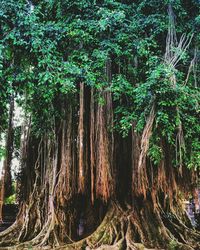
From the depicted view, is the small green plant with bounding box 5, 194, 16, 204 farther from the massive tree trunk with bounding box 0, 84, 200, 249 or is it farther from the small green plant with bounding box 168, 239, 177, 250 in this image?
the small green plant with bounding box 168, 239, 177, 250

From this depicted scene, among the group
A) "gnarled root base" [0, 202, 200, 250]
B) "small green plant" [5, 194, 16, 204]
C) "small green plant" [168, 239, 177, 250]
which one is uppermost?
"small green plant" [5, 194, 16, 204]

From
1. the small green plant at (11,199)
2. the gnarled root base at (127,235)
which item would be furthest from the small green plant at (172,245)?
the small green plant at (11,199)

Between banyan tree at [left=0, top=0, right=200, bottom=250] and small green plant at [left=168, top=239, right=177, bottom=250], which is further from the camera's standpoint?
small green plant at [left=168, top=239, right=177, bottom=250]

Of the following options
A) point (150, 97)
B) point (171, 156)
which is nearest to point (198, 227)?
point (171, 156)

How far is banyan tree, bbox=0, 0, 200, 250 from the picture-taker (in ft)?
11.7

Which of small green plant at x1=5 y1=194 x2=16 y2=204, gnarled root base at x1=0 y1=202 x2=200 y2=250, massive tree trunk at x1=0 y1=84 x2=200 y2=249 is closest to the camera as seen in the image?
gnarled root base at x1=0 y1=202 x2=200 y2=250

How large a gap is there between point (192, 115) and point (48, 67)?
2053mm

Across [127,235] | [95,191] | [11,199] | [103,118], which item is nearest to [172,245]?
[127,235]

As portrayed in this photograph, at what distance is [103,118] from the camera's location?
4.49 meters

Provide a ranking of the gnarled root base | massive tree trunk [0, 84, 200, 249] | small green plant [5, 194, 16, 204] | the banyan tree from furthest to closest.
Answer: small green plant [5, 194, 16, 204]
massive tree trunk [0, 84, 200, 249]
the gnarled root base
the banyan tree

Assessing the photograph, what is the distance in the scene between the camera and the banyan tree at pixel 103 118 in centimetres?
356

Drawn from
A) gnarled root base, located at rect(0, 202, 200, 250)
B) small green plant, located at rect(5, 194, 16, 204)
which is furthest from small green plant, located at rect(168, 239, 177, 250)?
small green plant, located at rect(5, 194, 16, 204)

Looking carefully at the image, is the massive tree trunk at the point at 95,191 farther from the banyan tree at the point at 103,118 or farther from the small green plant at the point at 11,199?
the small green plant at the point at 11,199

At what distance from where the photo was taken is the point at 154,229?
4.43 metres
